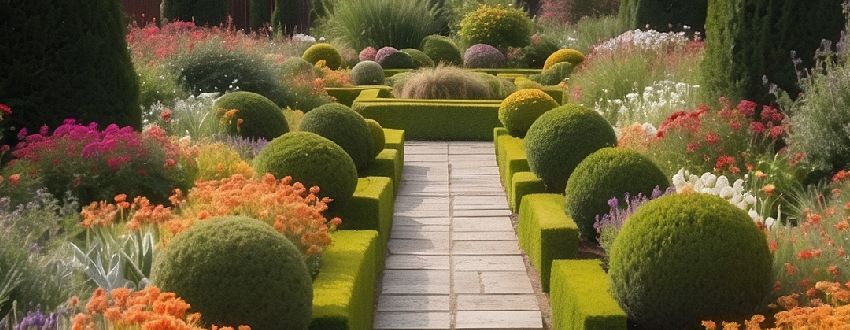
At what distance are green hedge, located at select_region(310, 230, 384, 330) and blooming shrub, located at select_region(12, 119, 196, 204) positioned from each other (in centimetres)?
141

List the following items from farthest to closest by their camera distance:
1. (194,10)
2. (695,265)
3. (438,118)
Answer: (194,10) < (438,118) < (695,265)

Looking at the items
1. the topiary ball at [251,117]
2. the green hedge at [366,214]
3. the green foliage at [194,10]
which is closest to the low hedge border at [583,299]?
the green hedge at [366,214]

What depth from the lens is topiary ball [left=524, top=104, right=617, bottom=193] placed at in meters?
9.47

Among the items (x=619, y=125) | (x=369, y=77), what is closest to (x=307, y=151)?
(x=619, y=125)

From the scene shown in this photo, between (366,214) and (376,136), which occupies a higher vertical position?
(366,214)

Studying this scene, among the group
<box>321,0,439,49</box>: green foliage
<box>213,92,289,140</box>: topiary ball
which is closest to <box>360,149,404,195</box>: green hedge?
<box>213,92,289,140</box>: topiary ball

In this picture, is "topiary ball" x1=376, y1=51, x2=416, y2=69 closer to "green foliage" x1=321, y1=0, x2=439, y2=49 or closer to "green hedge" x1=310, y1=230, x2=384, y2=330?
"green foliage" x1=321, y1=0, x2=439, y2=49

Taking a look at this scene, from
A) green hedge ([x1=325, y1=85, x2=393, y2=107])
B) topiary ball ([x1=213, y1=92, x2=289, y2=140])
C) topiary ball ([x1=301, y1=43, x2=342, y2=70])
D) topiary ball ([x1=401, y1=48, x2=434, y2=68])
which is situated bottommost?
topiary ball ([x1=401, y1=48, x2=434, y2=68])

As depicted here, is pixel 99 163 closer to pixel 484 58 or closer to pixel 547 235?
pixel 547 235

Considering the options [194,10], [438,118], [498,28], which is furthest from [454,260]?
[498,28]

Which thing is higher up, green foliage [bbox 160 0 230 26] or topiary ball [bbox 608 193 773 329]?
topiary ball [bbox 608 193 773 329]

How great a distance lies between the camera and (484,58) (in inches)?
912

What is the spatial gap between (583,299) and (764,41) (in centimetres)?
452

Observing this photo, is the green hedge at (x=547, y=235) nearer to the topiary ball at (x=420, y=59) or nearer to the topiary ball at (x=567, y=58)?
the topiary ball at (x=567, y=58)
